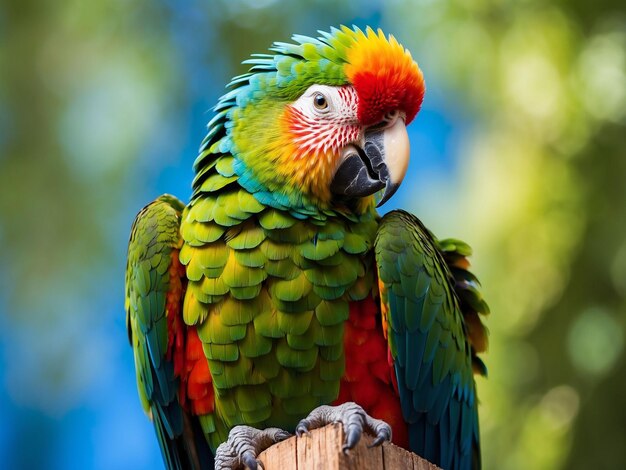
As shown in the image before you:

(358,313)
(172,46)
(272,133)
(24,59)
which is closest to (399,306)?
(358,313)

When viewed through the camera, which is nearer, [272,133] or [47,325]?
[272,133]

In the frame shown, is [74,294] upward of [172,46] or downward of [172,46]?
downward

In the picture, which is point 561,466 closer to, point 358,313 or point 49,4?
point 358,313

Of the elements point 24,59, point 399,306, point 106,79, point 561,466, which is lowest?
point 561,466

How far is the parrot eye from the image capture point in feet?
7.89

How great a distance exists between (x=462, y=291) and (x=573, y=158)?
214 cm

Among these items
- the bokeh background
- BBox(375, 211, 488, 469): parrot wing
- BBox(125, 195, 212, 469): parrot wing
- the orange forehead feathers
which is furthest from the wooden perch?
the bokeh background

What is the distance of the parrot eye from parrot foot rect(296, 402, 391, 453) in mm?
939

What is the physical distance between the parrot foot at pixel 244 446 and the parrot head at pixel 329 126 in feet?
2.26

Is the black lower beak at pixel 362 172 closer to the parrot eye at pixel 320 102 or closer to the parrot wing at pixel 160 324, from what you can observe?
the parrot eye at pixel 320 102

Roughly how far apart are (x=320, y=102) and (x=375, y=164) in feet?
0.88

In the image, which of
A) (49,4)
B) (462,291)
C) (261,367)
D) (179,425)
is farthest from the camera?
(49,4)

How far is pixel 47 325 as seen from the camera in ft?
13.5

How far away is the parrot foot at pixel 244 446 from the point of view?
1.96 m
